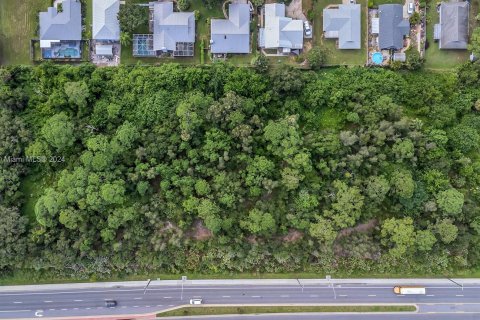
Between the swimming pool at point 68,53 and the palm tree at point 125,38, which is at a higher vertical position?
the palm tree at point 125,38

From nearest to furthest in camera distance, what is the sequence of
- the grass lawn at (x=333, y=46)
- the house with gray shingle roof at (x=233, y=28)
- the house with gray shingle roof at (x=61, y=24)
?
the house with gray shingle roof at (x=61, y=24) < the house with gray shingle roof at (x=233, y=28) < the grass lawn at (x=333, y=46)

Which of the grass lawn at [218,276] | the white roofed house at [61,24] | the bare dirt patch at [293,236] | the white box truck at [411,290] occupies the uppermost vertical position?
the white roofed house at [61,24]

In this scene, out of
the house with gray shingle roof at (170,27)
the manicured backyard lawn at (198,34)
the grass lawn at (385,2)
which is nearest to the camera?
the house with gray shingle roof at (170,27)

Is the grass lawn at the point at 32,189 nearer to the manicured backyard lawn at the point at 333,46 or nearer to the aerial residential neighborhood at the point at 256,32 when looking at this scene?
the aerial residential neighborhood at the point at 256,32

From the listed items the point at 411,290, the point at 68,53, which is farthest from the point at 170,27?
the point at 411,290

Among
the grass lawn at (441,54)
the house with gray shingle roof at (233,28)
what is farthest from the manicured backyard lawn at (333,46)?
the house with gray shingle roof at (233,28)

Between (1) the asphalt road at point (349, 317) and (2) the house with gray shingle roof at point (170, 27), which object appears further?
(2) the house with gray shingle roof at point (170, 27)
